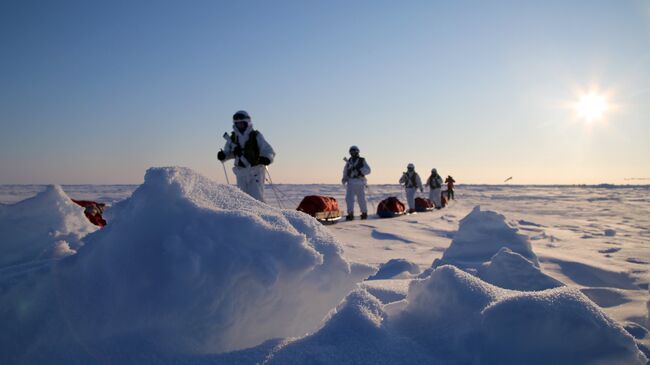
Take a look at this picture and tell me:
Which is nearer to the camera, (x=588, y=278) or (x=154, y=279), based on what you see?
(x=154, y=279)

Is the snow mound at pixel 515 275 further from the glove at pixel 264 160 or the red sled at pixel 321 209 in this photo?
the red sled at pixel 321 209

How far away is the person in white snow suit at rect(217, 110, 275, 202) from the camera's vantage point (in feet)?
22.2

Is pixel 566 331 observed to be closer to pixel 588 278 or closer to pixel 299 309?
pixel 299 309

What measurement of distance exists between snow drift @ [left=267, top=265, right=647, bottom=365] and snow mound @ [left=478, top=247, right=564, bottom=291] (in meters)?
1.34

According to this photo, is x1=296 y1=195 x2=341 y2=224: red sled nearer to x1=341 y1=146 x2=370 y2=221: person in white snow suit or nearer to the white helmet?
x1=341 y1=146 x2=370 y2=221: person in white snow suit

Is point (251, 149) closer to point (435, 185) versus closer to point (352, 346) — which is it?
point (352, 346)

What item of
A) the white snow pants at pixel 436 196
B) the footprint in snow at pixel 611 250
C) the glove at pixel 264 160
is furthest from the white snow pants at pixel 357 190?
the white snow pants at pixel 436 196

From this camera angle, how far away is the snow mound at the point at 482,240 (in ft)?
12.7

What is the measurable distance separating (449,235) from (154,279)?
683 cm

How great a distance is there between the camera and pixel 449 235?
24.0ft

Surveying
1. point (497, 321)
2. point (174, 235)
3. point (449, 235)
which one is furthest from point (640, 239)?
point (174, 235)

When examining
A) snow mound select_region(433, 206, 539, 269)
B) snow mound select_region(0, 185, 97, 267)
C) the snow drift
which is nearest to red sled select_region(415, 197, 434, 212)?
snow mound select_region(433, 206, 539, 269)

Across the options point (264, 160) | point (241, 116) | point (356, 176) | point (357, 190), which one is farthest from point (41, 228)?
point (357, 190)

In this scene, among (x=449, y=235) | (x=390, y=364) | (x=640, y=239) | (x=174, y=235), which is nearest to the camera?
(x=390, y=364)
